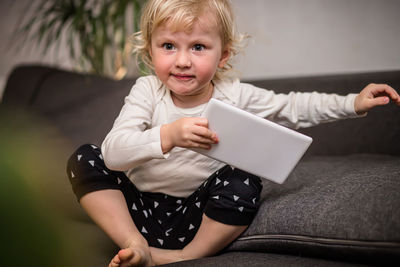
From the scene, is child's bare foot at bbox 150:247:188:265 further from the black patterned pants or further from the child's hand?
the child's hand

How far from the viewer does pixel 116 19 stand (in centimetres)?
177

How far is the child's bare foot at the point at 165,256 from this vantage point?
789mm

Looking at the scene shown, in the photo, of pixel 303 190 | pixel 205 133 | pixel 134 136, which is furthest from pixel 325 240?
pixel 134 136

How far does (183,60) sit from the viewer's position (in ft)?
2.50

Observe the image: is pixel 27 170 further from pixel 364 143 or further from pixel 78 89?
pixel 78 89

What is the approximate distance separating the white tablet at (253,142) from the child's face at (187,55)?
13cm

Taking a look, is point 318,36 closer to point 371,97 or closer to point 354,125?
point 354,125

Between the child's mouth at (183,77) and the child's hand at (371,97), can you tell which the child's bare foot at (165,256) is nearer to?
the child's mouth at (183,77)

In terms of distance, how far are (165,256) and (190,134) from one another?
0.27 m

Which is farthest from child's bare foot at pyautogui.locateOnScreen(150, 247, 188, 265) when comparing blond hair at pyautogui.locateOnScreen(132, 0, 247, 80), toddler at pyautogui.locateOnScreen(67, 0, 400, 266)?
blond hair at pyautogui.locateOnScreen(132, 0, 247, 80)

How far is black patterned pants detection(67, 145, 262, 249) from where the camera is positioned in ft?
2.52

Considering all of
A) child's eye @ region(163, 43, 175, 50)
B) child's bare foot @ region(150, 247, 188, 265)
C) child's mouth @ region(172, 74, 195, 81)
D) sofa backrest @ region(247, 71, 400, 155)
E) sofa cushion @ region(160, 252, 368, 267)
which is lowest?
child's bare foot @ region(150, 247, 188, 265)

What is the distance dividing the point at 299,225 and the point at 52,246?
0.61m

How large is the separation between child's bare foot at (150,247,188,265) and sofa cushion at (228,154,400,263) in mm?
105
